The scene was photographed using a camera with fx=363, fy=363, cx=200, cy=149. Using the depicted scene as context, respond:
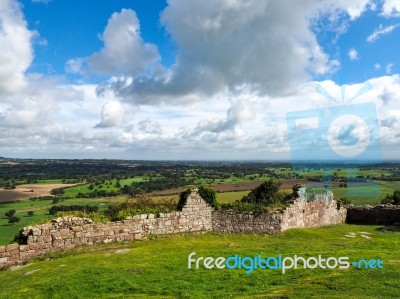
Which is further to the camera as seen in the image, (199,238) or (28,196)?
(28,196)

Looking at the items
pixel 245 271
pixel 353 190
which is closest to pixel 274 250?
pixel 245 271

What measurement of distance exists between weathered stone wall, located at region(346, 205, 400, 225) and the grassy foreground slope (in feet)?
42.5

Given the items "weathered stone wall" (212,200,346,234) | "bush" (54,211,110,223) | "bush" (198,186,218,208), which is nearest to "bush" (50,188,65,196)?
"bush" (54,211,110,223)

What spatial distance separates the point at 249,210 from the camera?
23.9m

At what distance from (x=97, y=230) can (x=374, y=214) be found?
23.4 meters

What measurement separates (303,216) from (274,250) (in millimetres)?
10719

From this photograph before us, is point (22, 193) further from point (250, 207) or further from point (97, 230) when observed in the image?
point (250, 207)

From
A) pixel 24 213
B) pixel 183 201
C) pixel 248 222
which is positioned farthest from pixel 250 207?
pixel 24 213

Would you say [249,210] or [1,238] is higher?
[249,210]

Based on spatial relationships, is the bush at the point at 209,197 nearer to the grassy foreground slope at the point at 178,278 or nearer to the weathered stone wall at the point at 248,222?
the weathered stone wall at the point at 248,222

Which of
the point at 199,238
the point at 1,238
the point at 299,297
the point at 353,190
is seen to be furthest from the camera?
the point at 1,238

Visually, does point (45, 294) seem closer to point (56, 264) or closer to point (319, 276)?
point (56, 264)

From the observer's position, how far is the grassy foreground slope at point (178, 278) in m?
10.7

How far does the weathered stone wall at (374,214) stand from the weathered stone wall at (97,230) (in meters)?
15.3
